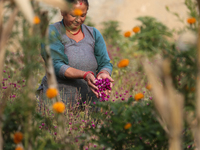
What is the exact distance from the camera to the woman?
8.41ft

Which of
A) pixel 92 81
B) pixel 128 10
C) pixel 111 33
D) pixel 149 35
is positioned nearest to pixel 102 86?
pixel 92 81

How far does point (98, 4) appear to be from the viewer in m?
8.46

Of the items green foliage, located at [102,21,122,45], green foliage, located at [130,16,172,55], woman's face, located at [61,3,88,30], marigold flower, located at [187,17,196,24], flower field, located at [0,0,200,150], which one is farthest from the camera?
green foliage, located at [102,21,122,45]

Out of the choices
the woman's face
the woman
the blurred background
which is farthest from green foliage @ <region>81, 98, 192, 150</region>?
the blurred background

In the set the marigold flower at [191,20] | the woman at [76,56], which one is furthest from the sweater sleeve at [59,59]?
the marigold flower at [191,20]

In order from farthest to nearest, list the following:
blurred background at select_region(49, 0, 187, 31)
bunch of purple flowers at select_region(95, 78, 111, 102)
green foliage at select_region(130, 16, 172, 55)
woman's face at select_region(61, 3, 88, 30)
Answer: blurred background at select_region(49, 0, 187, 31)
green foliage at select_region(130, 16, 172, 55)
woman's face at select_region(61, 3, 88, 30)
bunch of purple flowers at select_region(95, 78, 111, 102)

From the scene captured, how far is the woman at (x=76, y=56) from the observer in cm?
256

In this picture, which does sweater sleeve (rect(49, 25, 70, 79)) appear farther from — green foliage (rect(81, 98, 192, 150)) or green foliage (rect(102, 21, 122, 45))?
green foliage (rect(102, 21, 122, 45))

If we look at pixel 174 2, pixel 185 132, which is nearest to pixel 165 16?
pixel 174 2

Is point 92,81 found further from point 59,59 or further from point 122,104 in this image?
point 122,104

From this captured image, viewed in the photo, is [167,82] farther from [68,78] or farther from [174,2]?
[174,2]

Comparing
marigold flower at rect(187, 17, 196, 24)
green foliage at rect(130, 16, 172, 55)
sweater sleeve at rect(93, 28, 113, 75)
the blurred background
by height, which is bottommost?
marigold flower at rect(187, 17, 196, 24)

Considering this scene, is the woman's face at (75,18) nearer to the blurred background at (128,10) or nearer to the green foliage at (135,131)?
the green foliage at (135,131)

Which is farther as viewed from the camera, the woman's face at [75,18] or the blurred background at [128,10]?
the blurred background at [128,10]
